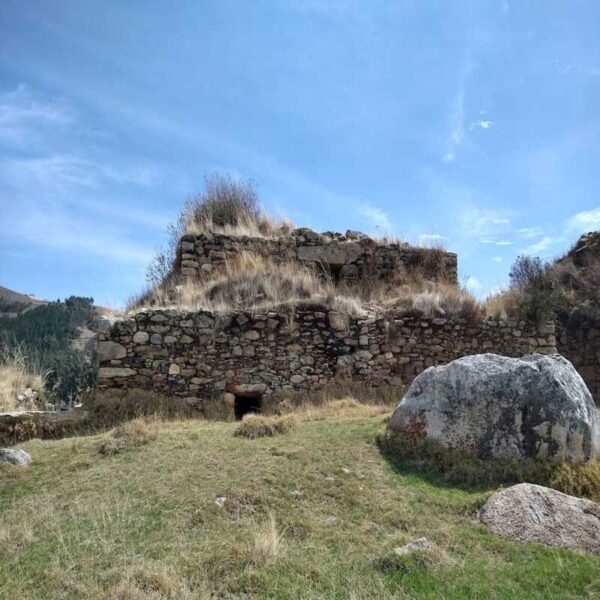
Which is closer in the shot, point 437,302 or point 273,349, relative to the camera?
point 273,349

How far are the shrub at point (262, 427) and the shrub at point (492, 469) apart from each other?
5.64 ft

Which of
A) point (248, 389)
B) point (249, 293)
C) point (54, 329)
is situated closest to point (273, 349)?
point (248, 389)

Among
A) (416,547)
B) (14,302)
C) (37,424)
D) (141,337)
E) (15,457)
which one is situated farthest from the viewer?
(14,302)

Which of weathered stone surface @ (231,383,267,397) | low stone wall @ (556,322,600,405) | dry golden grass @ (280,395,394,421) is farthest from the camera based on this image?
low stone wall @ (556,322,600,405)

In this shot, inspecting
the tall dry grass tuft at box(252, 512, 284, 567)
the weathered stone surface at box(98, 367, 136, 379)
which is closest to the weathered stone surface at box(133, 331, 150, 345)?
the weathered stone surface at box(98, 367, 136, 379)

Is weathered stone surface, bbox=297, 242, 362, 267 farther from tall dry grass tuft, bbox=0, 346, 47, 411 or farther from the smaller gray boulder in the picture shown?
the smaller gray boulder

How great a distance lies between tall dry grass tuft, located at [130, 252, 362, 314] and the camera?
35.6 ft

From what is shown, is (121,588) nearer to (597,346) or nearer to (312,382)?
(312,382)

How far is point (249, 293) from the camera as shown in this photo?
11273 millimetres

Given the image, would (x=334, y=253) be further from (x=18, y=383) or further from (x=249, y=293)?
(x=18, y=383)

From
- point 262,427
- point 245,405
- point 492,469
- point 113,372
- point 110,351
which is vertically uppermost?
point 110,351

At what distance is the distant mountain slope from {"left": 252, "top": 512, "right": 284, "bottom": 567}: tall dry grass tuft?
51.9 metres

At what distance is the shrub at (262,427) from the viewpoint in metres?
7.90

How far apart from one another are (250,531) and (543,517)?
2.85 meters
